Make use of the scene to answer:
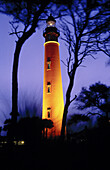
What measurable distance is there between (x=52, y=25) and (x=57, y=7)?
17.0 metres

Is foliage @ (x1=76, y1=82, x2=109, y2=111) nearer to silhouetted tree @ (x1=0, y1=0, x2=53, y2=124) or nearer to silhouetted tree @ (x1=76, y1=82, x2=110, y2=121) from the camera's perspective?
silhouetted tree @ (x1=76, y1=82, x2=110, y2=121)

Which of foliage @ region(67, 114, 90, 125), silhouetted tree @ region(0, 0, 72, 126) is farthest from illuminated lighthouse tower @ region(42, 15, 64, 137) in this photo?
silhouetted tree @ region(0, 0, 72, 126)

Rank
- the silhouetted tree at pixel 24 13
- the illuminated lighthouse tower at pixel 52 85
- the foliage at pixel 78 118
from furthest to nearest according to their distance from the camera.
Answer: the foliage at pixel 78 118 → the illuminated lighthouse tower at pixel 52 85 → the silhouetted tree at pixel 24 13

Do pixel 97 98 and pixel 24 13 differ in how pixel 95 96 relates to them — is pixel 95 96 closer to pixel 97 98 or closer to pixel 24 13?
pixel 97 98

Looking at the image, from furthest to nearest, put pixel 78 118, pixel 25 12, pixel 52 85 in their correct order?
pixel 78 118 < pixel 52 85 < pixel 25 12

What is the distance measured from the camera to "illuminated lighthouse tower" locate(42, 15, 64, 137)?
20.8 m

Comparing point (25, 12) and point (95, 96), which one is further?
point (95, 96)

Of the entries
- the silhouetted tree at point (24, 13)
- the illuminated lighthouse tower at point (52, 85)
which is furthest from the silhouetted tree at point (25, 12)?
the illuminated lighthouse tower at point (52, 85)

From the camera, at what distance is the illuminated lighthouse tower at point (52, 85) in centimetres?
2075

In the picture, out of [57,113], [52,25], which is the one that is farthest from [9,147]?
[52,25]

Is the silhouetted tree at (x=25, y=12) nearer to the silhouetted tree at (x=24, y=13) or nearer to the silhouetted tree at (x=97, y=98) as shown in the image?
the silhouetted tree at (x=24, y=13)

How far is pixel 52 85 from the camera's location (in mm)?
21812

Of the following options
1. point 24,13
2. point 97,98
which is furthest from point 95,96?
point 24,13

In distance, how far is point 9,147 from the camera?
6.23m
